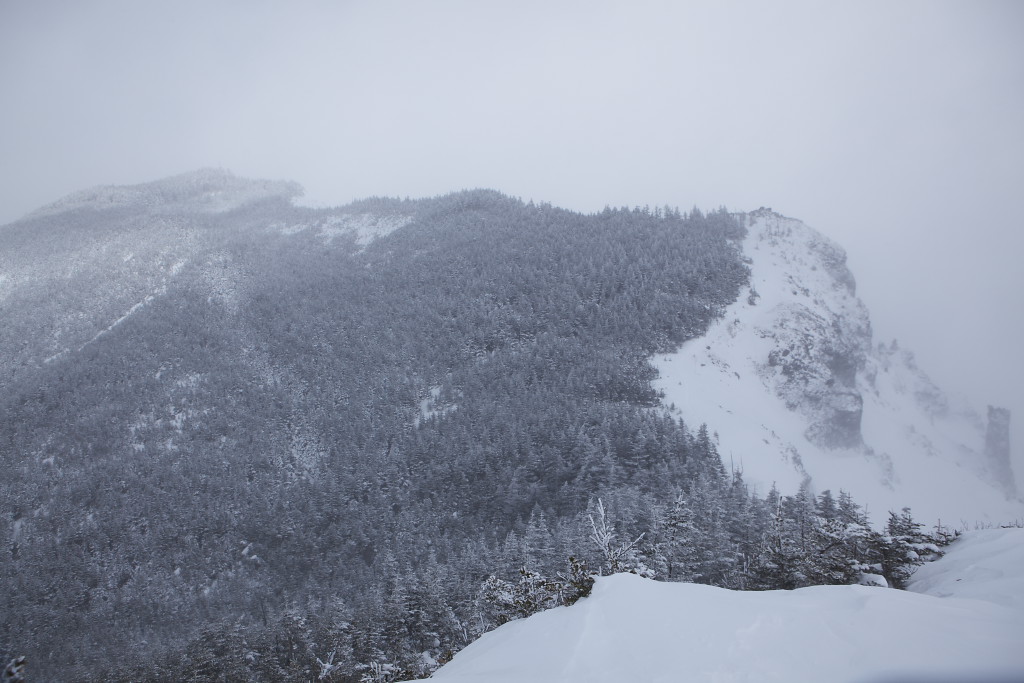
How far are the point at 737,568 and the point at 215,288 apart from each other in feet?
380

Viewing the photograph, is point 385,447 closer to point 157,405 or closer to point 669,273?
point 157,405

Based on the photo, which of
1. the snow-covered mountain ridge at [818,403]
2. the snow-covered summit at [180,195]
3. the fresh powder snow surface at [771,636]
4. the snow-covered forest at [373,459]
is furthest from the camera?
the snow-covered summit at [180,195]

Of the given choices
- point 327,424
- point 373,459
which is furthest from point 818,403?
point 327,424

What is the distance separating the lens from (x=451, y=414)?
68.7m

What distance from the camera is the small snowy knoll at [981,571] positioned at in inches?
456

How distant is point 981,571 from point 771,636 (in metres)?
8.90

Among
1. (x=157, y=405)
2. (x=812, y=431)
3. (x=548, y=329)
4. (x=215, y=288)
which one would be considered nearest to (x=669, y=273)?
(x=548, y=329)

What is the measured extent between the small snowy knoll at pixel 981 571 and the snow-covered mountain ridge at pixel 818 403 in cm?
3941

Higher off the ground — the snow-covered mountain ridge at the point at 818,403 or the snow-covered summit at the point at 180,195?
the snow-covered summit at the point at 180,195

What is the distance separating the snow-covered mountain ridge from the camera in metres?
63.2

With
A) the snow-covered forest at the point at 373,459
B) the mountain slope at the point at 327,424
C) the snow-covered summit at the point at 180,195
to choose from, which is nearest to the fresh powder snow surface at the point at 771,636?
the snow-covered forest at the point at 373,459

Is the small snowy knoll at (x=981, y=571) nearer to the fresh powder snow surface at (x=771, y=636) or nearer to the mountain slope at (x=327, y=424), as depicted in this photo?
the fresh powder snow surface at (x=771, y=636)

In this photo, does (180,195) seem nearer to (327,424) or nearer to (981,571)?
(327,424)

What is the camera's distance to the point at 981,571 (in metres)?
13.8
